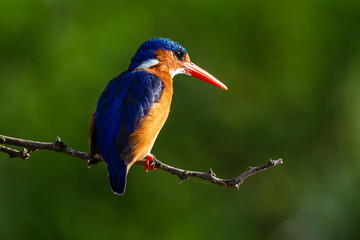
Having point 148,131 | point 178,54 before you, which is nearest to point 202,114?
point 178,54

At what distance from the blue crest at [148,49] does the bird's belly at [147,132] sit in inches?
20.4

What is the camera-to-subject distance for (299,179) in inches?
194

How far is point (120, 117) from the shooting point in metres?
2.87

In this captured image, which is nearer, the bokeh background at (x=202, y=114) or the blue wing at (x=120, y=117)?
the blue wing at (x=120, y=117)

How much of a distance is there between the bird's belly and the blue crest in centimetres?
52

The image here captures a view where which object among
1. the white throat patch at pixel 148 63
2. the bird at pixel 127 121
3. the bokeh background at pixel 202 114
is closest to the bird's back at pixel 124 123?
the bird at pixel 127 121

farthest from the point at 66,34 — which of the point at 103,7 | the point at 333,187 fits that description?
the point at 333,187

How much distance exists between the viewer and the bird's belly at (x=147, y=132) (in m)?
2.84

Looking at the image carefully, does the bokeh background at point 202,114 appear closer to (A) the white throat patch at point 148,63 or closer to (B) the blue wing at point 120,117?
(A) the white throat patch at point 148,63

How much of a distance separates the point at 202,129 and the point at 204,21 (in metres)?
1.02

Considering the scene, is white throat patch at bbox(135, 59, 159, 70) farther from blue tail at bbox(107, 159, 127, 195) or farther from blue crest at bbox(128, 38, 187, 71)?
blue tail at bbox(107, 159, 127, 195)

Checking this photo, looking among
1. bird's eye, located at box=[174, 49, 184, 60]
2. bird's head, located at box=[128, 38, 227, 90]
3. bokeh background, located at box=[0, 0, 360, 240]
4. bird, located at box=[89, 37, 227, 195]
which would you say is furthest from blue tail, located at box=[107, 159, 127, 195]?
bokeh background, located at box=[0, 0, 360, 240]

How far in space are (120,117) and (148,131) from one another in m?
0.16

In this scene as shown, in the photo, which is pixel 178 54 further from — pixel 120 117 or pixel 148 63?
pixel 120 117
